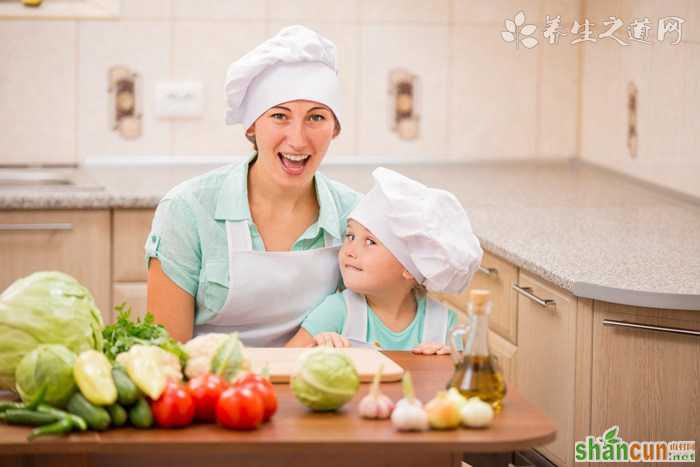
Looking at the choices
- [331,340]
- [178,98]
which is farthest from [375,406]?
[178,98]

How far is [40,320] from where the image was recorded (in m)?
1.66

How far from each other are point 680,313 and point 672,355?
9 centimetres

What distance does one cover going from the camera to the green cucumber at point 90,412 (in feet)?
5.06

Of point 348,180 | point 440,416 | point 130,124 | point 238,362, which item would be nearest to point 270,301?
point 238,362

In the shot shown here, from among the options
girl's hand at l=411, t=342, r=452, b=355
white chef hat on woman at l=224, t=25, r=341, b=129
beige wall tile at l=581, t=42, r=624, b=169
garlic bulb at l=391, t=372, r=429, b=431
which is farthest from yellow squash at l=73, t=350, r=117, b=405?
beige wall tile at l=581, t=42, r=624, b=169

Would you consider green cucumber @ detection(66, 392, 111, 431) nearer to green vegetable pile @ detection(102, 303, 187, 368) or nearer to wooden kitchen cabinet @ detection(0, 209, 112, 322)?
green vegetable pile @ detection(102, 303, 187, 368)

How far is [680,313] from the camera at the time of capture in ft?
7.59

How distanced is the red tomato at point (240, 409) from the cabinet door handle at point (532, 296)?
1.14m

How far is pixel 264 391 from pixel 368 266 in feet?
2.48

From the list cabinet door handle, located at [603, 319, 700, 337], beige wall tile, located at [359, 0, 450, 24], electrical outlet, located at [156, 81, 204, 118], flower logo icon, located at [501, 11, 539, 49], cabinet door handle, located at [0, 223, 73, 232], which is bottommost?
cabinet door handle, located at [603, 319, 700, 337]

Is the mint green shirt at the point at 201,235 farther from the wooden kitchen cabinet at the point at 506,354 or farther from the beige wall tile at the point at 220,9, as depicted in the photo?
the beige wall tile at the point at 220,9

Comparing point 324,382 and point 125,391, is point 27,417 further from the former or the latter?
point 324,382

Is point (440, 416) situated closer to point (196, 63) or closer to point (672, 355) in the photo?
point (672, 355)

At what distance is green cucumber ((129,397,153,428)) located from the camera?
61.2 inches
